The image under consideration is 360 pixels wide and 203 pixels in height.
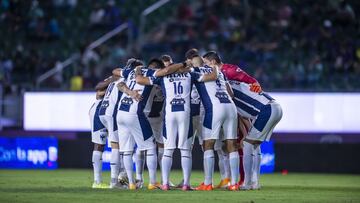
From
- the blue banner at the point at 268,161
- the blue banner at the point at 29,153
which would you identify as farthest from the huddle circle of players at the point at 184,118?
the blue banner at the point at 29,153

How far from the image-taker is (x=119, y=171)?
20016 millimetres

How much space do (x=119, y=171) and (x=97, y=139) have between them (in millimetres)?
772

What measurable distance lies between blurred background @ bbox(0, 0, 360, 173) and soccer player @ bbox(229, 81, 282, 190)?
24.7 feet

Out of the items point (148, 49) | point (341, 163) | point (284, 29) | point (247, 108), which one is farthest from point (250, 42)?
point (247, 108)

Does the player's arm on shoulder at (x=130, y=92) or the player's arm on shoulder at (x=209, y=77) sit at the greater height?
the player's arm on shoulder at (x=209, y=77)

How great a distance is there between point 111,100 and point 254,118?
2.82 m

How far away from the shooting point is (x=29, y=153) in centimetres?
2848

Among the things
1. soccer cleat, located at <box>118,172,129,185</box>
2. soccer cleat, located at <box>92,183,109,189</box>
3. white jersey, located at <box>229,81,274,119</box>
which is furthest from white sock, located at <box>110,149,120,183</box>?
white jersey, located at <box>229,81,274,119</box>

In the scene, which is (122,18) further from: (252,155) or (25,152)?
(252,155)

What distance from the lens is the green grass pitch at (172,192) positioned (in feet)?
53.9

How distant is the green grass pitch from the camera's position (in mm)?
16438

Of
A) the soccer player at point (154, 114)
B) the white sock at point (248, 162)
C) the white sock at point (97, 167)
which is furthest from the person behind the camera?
the white sock at point (97, 167)

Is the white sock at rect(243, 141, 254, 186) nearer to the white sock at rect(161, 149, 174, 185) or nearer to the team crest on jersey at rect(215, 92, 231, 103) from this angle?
the team crest on jersey at rect(215, 92, 231, 103)

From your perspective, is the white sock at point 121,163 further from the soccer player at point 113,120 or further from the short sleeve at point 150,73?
the short sleeve at point 150,73
